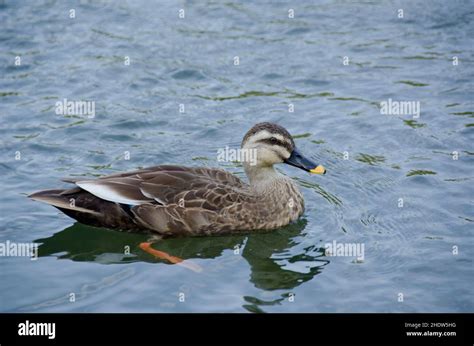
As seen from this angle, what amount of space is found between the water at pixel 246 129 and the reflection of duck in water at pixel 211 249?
0.03 m

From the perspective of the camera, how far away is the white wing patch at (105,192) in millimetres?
10125

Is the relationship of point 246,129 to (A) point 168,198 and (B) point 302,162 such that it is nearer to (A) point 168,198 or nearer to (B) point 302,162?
(B) point 302,162

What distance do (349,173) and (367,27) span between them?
5369 millimetres

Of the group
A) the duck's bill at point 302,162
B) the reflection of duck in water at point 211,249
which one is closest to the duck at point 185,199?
the duck's bill at point 302,162

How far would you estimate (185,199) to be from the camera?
10344 millimetres

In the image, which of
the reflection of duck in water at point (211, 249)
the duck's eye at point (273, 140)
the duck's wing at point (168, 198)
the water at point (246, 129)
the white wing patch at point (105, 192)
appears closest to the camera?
the water at point (246, 129)

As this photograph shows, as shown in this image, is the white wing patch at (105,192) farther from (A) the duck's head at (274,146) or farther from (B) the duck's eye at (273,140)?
(B) the duck's eye at (273,140)

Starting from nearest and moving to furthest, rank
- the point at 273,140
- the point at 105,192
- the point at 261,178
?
the point at 105,192 < the point at 273,140 < the point at 261,178

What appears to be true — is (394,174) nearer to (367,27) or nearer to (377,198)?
(377,198)

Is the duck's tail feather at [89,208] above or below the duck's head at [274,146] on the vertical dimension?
below

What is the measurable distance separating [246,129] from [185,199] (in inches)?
125

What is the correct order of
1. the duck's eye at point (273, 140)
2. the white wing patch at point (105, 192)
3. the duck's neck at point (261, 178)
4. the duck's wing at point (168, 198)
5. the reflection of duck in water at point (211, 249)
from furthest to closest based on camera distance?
the duck's neck at point (261, 178) → the duck's eye at point (273, 140) → the duck's wing at point (168, 198) → the white wing patch at point (105, 192) → the reflection of duck in water at point (211, 249)

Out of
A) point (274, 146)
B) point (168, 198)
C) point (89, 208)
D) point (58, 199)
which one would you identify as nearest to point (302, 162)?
point (274, 146)

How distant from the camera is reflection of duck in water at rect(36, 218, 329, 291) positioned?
31.7ft
